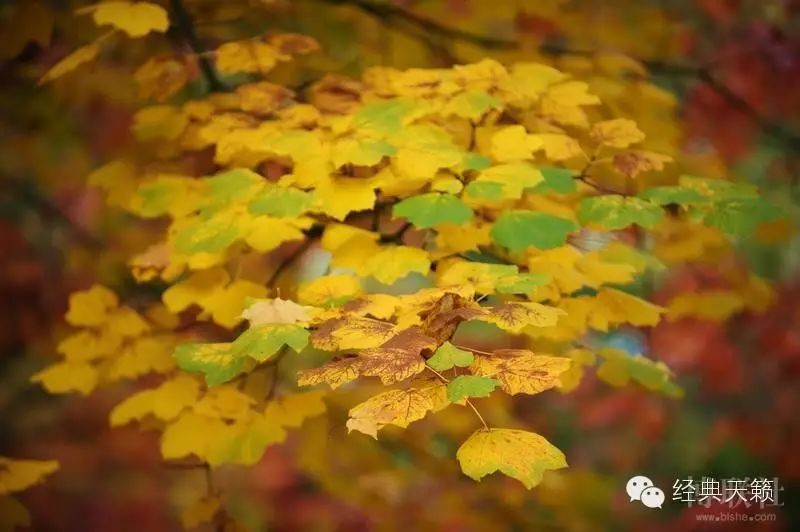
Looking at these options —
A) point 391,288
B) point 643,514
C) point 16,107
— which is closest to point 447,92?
point 391,288

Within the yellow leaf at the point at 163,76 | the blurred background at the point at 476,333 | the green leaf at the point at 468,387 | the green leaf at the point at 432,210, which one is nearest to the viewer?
the green leaf at the point at 468,387

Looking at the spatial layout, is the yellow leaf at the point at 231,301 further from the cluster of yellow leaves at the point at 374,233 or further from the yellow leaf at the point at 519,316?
the yellow leaf at the point at 519,316

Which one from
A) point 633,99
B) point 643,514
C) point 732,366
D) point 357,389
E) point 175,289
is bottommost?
point 643,514

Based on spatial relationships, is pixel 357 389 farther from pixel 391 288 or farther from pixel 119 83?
pixel 119 83

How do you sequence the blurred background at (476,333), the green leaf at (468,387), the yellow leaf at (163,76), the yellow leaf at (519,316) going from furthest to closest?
1. the blurred background at (476,333)
2. the yellow leaf at (163,76)
3. the yellow leaf at (519,316)
4. the green leaf at (468,387)

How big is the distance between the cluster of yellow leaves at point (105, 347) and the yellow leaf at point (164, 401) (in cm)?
8

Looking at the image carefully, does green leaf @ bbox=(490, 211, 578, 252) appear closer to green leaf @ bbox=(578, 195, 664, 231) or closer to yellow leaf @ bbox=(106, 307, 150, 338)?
green leaf @ bbox=(578, 195, 664, 231)

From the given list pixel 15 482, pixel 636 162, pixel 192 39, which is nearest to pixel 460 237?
pixel 636 162

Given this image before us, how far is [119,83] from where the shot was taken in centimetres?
179

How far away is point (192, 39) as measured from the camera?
1595mm

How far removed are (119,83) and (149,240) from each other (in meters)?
0.38

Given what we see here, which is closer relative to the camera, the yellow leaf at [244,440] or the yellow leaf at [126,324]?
the yellow leaf at [244,440]

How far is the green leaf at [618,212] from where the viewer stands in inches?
45.4

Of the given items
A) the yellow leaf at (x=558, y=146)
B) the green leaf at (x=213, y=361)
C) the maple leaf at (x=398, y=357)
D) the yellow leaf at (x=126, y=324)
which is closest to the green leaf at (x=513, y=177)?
the yellow leaf at (x=558, y=146)
